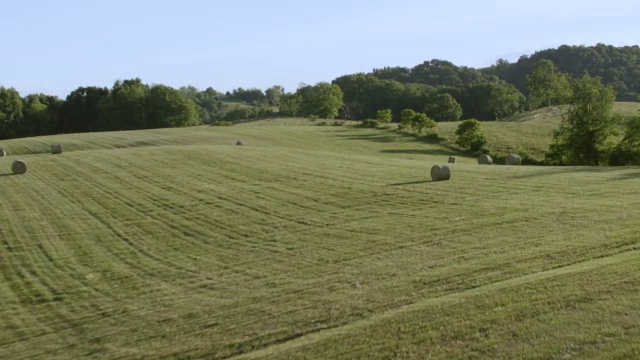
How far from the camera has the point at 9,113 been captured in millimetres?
111688

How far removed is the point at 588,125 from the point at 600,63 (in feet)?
413

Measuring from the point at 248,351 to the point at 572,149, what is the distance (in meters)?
48.0

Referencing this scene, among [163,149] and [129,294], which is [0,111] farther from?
[129,294]

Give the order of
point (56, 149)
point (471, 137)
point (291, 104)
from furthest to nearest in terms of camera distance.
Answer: point (291, 104) < point (471, 137) < point (56, 149)

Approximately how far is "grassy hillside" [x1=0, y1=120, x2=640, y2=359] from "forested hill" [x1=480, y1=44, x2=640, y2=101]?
137067 mm

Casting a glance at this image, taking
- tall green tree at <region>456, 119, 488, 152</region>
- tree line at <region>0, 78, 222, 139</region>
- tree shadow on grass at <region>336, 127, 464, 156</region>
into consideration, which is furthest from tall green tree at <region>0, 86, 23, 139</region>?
tall green tree at <region>456, 119, 488, 152</region>

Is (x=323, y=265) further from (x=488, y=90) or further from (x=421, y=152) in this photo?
(x=488, y=90)

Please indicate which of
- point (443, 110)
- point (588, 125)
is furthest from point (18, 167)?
point (443, 110)

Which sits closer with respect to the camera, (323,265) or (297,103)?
(323,265)

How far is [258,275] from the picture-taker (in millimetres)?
19688

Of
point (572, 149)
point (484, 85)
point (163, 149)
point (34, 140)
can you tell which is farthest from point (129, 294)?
point (484, 85)

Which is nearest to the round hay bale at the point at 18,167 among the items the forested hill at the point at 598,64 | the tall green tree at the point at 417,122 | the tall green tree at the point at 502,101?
the tall green tree at the point at 417,122

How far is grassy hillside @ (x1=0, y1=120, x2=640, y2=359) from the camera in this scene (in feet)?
45.7

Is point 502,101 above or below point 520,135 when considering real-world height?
above
